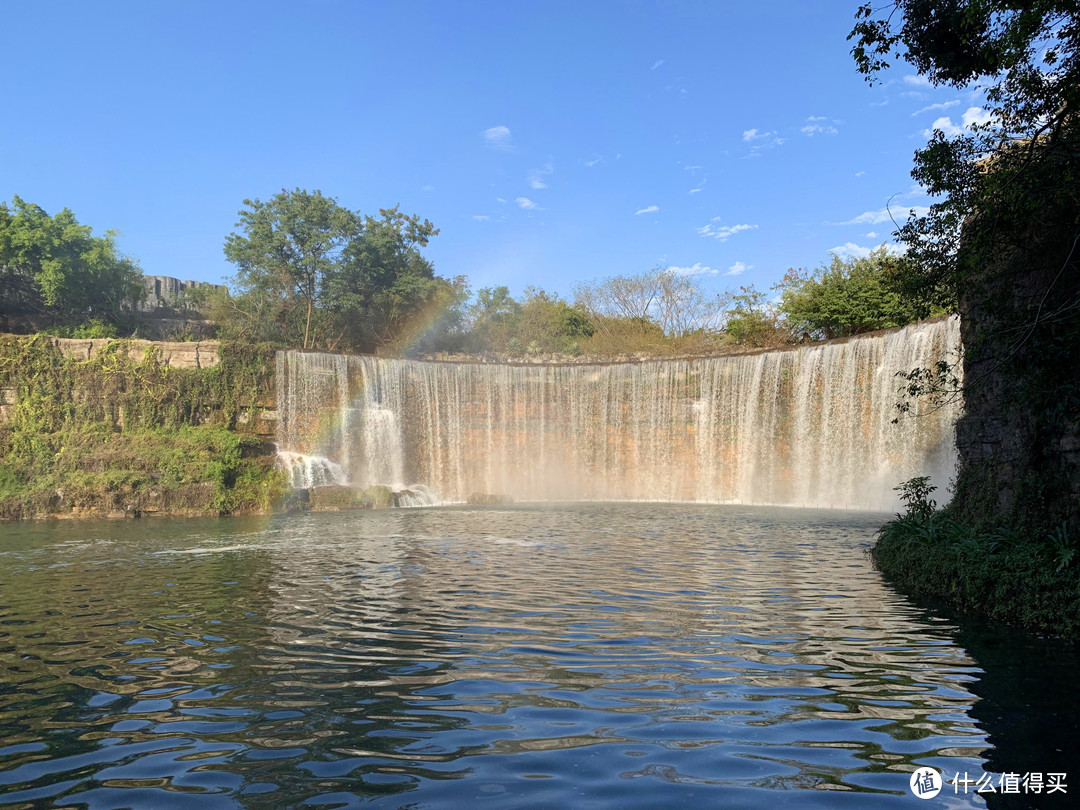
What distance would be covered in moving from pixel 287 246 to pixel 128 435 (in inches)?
626

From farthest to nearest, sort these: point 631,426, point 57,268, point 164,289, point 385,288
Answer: point 164,289 < point 385,288 < point 57,268 < point 631,426

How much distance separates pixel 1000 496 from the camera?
34.3ft

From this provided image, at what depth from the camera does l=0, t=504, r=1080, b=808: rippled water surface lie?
13.3ft

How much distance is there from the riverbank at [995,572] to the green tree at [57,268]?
40.2 metres

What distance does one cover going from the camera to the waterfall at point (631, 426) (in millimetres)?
25766

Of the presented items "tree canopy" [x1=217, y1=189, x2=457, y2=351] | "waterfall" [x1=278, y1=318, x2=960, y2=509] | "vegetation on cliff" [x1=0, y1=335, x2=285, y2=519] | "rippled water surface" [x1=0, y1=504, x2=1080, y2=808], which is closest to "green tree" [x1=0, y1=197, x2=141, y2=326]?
"tree canopy" [x1=217, y1=189, x2=457, y2=351]

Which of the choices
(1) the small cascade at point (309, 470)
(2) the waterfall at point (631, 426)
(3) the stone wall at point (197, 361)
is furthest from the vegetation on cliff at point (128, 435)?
(2) the waterfall at point (631, 426)

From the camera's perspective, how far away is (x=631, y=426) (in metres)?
32.5

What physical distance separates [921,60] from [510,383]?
935 inches

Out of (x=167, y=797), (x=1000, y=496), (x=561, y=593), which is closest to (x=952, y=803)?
(x=167, y=797)

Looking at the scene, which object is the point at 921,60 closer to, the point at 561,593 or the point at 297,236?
the point at 561,593

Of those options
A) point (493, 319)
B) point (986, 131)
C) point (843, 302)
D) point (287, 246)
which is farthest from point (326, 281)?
point (986, 131)

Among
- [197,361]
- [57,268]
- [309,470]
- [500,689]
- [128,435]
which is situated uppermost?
[57,268]

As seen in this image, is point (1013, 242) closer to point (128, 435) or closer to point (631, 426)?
point (631, 426)
